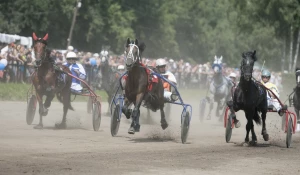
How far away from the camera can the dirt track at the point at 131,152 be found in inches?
426

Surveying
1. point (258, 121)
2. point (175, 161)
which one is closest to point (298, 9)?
point (258, 121)

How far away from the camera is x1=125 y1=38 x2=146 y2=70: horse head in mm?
15047

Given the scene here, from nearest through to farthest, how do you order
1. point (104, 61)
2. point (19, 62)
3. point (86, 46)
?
point (104, 61) < point (19, 62) < point (86, 46)

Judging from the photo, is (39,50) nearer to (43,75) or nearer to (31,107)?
(43,75)

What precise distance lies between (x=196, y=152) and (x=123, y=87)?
303cm

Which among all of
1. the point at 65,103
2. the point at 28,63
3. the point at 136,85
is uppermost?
the point at 28,63

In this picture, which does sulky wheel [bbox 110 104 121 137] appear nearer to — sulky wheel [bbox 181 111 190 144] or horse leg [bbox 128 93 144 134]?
horse leg [bbox 128 93 144 134]

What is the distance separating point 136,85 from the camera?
15586 mm

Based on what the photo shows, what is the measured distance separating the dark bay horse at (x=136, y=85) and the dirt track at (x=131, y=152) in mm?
510

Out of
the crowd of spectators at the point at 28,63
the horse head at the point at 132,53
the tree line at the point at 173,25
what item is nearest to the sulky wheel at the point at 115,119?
the horse head at the point at 132,53

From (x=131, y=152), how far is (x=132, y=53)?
8.91 feet

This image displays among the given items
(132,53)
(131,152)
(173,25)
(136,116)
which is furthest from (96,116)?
(173,25)

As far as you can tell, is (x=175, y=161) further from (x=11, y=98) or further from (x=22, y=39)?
(x=22, y=39)

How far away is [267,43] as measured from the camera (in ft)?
205
